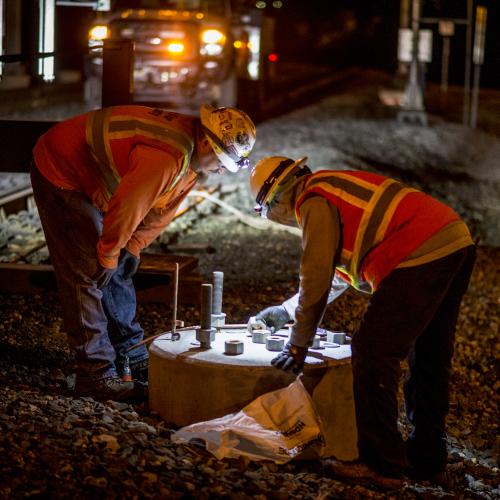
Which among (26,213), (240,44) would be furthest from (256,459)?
(240,44)

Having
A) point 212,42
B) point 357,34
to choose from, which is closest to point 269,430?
point 212,42

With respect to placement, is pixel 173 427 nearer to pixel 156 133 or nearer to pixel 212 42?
pixel 156 133

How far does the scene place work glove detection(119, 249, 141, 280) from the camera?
6.02 m

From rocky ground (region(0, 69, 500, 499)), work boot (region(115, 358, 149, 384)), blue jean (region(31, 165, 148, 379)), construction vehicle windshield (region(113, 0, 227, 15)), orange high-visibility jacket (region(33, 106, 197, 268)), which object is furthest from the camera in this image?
construction vehicle windshield (region(113, 0, 227, 15))

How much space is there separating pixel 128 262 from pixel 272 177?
1528mm

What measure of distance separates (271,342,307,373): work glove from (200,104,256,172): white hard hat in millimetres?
1180

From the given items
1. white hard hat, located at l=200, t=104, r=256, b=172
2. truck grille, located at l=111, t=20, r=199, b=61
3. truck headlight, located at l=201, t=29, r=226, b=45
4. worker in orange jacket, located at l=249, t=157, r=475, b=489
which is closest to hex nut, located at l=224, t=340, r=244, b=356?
worker in orange jacket, located at l=249, t=157, r=475, b=489

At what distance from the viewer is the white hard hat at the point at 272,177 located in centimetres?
500

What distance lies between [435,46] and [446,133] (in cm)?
2680

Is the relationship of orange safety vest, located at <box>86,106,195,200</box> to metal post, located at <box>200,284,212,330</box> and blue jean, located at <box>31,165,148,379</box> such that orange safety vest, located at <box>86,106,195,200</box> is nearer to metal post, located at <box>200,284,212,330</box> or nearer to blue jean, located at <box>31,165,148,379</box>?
blue jean, located at <box>31,165,148,379</box>

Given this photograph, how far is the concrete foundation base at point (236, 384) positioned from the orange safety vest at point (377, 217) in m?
0.76

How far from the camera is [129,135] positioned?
549 cm

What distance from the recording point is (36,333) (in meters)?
7.07

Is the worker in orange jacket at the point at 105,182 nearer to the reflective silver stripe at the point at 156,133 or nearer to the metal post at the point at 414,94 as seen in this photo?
the reflective silver stripe at the point at 156,133
